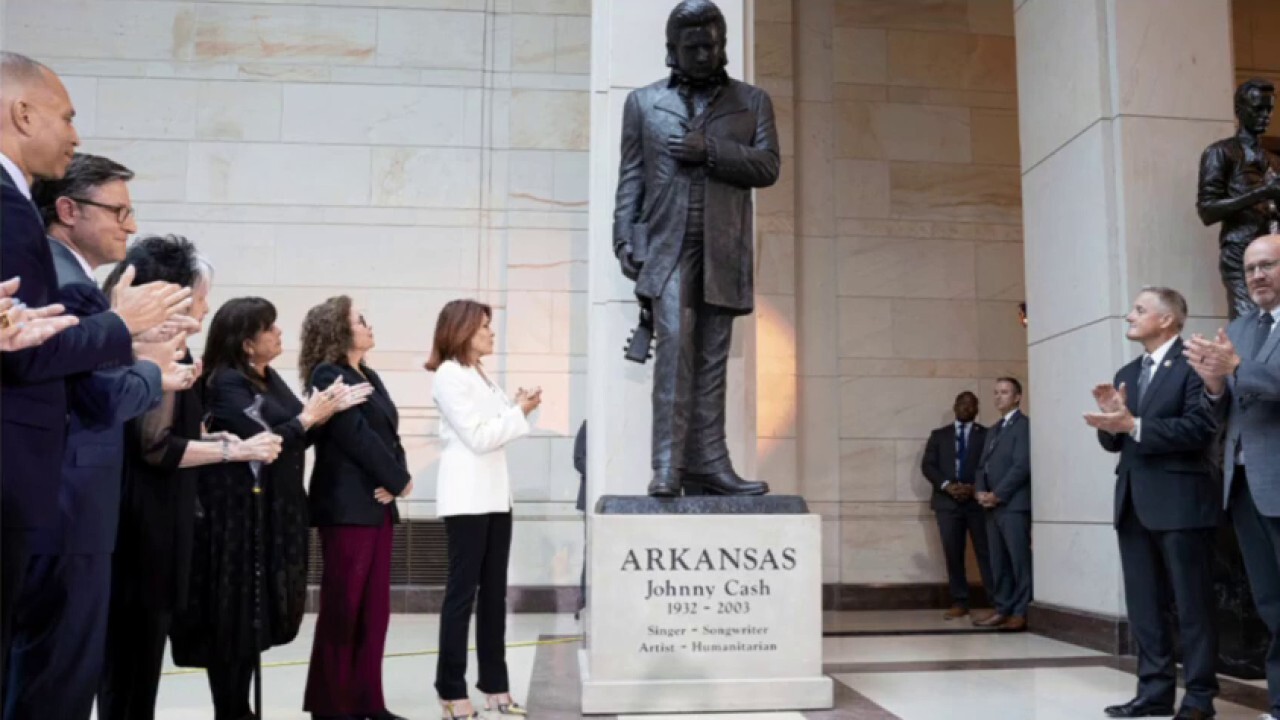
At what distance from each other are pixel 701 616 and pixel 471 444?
1.31 m

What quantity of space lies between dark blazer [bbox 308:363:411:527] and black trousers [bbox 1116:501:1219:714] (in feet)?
11.1

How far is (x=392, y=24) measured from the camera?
1084 cm

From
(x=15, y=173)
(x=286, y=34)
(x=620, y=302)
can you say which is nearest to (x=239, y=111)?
(x=286, y=34)

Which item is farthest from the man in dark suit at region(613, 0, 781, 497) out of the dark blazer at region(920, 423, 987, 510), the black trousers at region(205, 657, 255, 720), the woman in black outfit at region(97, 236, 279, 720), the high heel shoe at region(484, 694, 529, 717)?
the dark blazer at region(920, 423, 987, 510)

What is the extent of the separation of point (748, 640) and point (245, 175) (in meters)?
7.55

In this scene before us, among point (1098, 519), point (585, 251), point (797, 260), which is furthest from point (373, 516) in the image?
point (797, 260)

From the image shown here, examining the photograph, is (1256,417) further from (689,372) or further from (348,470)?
(348,470)

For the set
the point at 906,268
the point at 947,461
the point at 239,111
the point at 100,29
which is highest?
the point at 100,29

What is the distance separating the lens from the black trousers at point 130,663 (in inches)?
145

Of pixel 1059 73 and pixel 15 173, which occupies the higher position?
pixel 1059 73

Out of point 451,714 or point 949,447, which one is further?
point 949,447

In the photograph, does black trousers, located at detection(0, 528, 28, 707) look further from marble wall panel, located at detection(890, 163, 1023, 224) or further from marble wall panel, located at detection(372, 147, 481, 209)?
marble wall panel, located at detection(890, 163, 1023, 224)

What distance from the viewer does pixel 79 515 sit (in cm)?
302

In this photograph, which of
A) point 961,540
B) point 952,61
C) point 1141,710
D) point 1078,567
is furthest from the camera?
point 952,61
